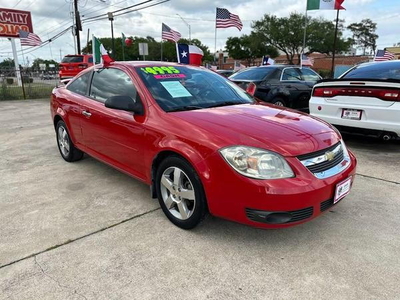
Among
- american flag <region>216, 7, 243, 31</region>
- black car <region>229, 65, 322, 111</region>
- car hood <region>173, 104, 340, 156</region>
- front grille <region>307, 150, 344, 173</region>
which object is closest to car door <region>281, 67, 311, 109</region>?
black car <region>229, 65, 322, 111</region>

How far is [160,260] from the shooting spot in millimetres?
2404

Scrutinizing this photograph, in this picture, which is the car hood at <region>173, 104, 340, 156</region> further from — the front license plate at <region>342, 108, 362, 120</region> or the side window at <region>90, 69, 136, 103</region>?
the front license plate at <region>342, 108, 362, 120</region>

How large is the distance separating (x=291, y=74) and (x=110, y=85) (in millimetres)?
5425

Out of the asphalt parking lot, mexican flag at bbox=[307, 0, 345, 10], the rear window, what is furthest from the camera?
the rear window

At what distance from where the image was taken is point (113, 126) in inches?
133

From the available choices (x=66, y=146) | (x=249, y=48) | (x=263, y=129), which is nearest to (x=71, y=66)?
(x=66, y=146)

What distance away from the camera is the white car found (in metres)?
4.56

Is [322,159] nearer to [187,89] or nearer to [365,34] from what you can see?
[187,89]

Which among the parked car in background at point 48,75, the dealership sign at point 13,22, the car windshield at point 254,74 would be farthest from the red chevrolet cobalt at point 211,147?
the dealership sign at point 13,22

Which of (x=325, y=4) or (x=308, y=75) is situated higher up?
(x=325, y=4)

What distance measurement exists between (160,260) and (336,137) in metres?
1.82

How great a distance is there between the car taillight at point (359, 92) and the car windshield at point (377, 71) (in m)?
0.64

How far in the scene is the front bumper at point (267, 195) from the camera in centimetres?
225

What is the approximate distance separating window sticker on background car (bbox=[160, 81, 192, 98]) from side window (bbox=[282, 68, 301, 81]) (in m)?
4.97
